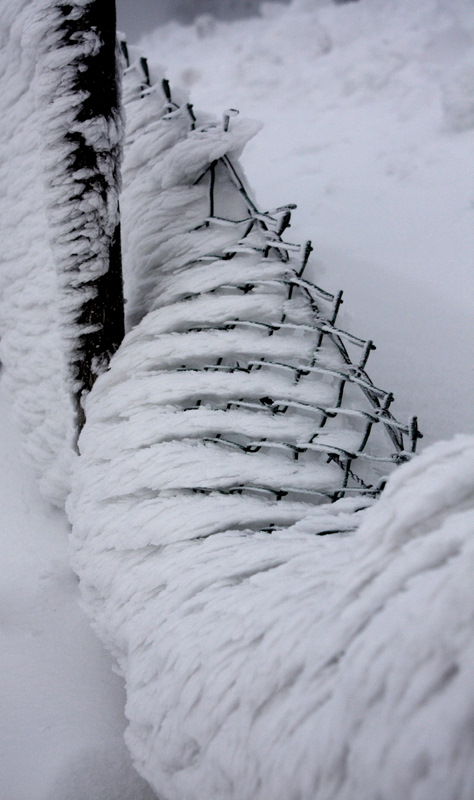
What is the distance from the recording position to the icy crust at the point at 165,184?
0.77 meters

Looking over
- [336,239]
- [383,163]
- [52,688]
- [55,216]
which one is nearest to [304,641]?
[52,688]

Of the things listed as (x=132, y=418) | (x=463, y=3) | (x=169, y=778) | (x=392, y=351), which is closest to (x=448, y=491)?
(x=169, y=778)

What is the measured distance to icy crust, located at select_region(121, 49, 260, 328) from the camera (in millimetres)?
768

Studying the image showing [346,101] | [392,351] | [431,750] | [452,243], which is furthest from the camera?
[346,101]

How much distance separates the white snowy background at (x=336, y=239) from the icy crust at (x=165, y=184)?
0.68 feet

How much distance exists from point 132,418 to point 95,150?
375 millimetres

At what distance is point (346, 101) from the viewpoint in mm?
2271

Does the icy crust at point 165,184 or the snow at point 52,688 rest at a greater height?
the icy crust at point 165,184

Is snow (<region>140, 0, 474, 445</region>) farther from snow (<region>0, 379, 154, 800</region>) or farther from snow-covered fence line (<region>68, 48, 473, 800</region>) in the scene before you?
snow (<region>0, 379, 154, 800</region>)

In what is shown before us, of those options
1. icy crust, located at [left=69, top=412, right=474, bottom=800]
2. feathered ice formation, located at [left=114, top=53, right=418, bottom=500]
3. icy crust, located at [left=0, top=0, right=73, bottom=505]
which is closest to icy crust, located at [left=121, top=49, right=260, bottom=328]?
feathered ice formation, located at [left=114, top=53, right=418, bottom=500]

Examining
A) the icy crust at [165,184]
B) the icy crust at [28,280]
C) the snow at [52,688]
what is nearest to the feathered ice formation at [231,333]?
the icy crust at [165,184]

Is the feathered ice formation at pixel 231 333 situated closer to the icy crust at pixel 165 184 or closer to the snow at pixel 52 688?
the icy crust at pixel 165 184

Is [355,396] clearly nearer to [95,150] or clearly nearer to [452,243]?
[95,150]

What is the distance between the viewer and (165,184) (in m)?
0.79
